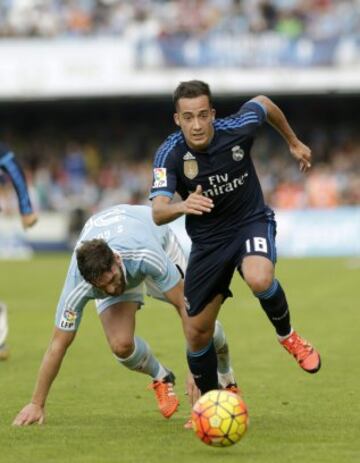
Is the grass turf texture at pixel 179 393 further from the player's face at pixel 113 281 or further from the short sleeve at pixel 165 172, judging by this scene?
the short sleeve at pixel 165 172

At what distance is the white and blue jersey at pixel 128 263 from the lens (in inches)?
326

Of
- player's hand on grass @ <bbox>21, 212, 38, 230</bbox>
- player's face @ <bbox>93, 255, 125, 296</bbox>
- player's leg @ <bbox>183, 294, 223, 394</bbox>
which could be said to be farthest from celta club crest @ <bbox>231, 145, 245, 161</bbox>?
player's hand on grass @ <bbox>21, 212, 38, 230</bbox>

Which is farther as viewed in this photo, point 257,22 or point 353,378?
point 257,22

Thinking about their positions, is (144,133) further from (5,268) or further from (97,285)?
(97,285)

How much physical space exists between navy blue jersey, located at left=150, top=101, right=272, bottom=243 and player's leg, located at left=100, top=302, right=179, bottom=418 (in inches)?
33.7

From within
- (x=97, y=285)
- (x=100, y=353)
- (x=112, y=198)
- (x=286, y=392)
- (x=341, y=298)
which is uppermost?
(x=97, y=285)

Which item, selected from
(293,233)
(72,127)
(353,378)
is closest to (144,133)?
(72,127)

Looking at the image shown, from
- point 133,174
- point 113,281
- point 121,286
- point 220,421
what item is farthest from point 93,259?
point 133,174

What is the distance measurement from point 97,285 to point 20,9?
2548 cm

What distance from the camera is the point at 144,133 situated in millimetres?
35438

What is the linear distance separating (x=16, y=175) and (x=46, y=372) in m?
4.59

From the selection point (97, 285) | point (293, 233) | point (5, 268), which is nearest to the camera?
point (97, 285)

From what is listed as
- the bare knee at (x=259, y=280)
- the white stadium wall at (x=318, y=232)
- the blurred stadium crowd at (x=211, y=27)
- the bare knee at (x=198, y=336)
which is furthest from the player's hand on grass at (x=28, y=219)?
the blurred stadium crowd at (x=211, y=27)

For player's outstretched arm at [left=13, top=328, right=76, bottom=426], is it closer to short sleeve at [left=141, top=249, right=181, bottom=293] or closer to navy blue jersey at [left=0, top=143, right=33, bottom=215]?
short sleeve at [left=141, top=249, right=181, bottom=293]
